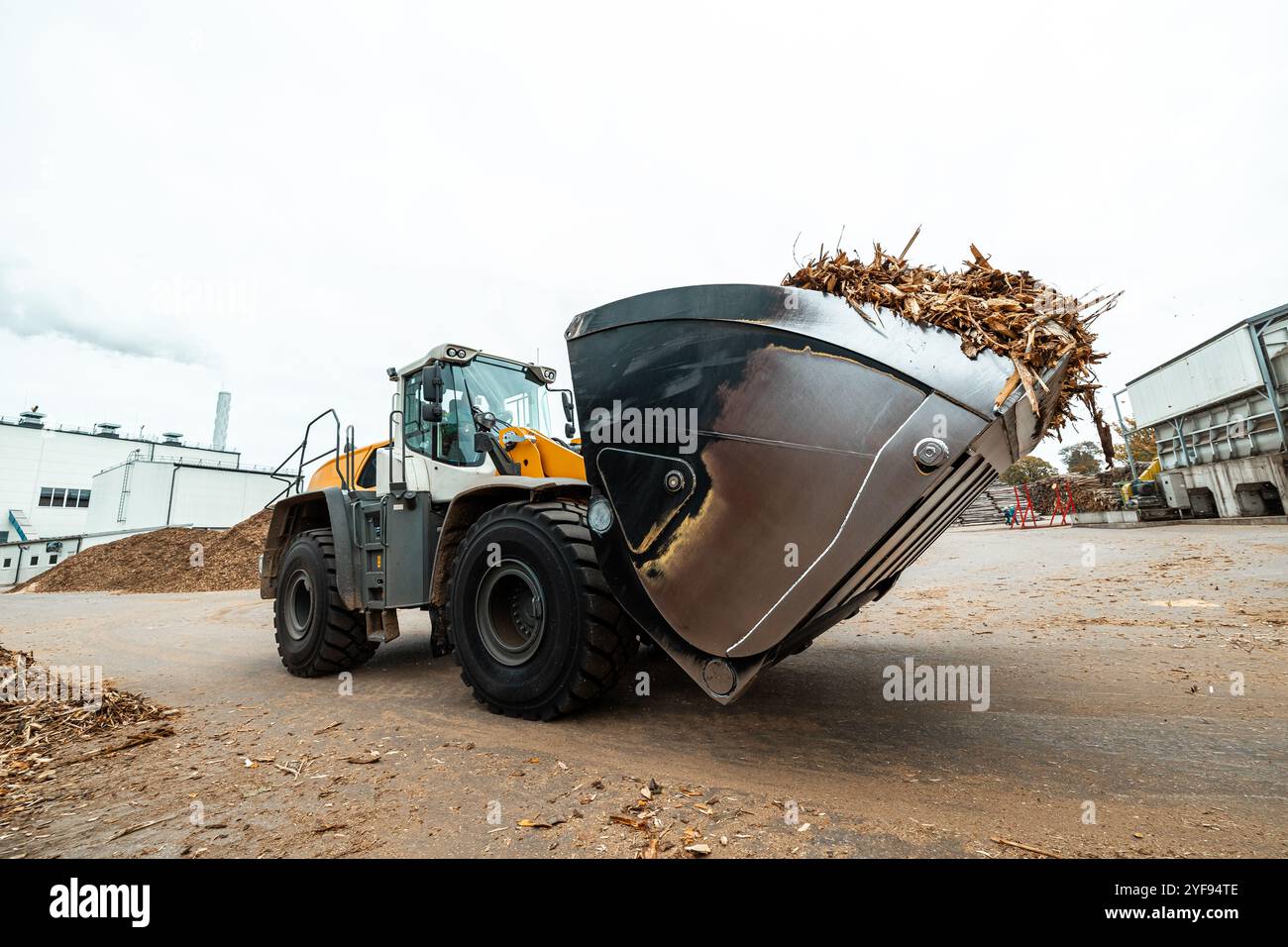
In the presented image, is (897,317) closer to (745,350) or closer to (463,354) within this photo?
(745,350)

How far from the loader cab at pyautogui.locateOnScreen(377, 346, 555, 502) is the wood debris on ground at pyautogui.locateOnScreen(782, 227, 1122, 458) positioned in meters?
3.03

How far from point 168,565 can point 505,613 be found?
22852 millimetres

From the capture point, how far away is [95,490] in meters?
41.6

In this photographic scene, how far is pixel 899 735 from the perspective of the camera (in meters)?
3.35

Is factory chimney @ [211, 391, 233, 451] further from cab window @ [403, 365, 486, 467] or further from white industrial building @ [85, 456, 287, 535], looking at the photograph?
cab window @ [403, 365, 486, 467]

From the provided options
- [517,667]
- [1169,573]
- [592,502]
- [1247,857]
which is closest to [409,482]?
[517,667]

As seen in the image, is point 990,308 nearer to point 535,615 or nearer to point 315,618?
point 535,615

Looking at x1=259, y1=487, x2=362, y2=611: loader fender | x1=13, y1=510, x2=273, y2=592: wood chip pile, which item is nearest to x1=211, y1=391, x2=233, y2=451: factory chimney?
x1=13, y1=510, x2=273, y2=592: wood chip pile

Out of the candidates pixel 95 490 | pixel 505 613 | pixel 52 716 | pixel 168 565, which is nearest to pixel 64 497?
pixel 95 490

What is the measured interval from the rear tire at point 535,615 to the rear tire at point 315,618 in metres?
2.13

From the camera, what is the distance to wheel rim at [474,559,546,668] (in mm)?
3930

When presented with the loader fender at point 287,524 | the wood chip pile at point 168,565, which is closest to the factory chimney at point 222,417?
the wood chip pile at point 168,565

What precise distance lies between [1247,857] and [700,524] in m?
2.15

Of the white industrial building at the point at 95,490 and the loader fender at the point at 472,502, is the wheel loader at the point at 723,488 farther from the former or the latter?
the white industrial building at the point at 95,490
